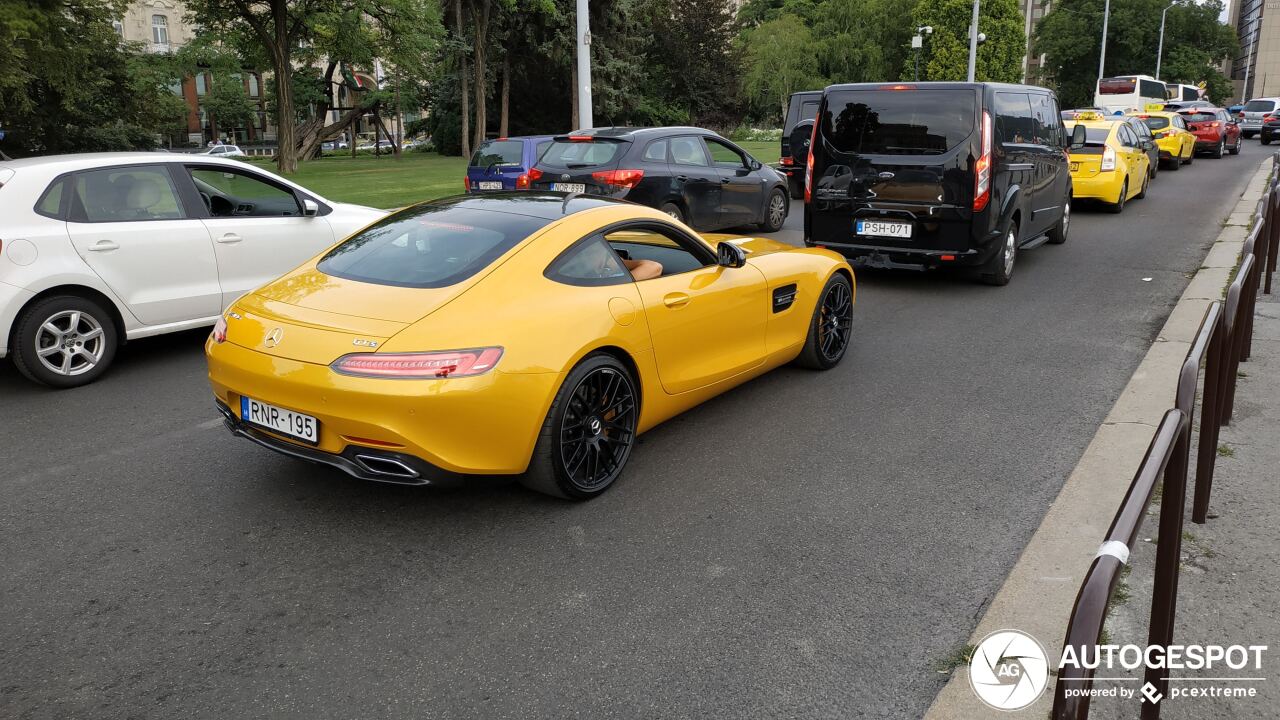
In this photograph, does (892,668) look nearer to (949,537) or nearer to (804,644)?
(804,644)

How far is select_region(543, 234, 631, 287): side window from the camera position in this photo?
4.58 m

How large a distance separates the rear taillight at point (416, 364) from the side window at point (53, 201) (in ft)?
12.5

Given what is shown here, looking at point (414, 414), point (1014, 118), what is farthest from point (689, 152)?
point (414, 414)

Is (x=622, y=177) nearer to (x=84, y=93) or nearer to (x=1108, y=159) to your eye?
(x=1108, y=159)

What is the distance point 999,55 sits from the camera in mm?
63125

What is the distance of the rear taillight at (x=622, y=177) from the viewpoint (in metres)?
11.9

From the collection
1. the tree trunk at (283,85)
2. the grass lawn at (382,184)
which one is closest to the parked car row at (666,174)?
the grass lawn at (382,184)

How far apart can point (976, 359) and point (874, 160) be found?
292 cm

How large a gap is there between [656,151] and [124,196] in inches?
271

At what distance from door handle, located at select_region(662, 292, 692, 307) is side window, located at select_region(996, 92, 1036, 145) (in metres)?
5.40

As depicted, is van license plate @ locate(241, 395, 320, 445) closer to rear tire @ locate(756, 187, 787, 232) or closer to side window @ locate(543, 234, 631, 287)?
side window @ locate(543, 234, 631, 287)

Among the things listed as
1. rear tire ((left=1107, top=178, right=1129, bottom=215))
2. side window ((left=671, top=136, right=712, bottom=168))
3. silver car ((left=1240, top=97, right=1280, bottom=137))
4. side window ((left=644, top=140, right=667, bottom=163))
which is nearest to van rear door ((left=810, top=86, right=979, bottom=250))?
side window ((left=644, top=140, right=667, bottom=163))

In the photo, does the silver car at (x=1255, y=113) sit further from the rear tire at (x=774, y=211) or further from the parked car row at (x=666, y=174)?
the parked car row at (x=666, y=174)

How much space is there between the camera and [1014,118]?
9641mm
